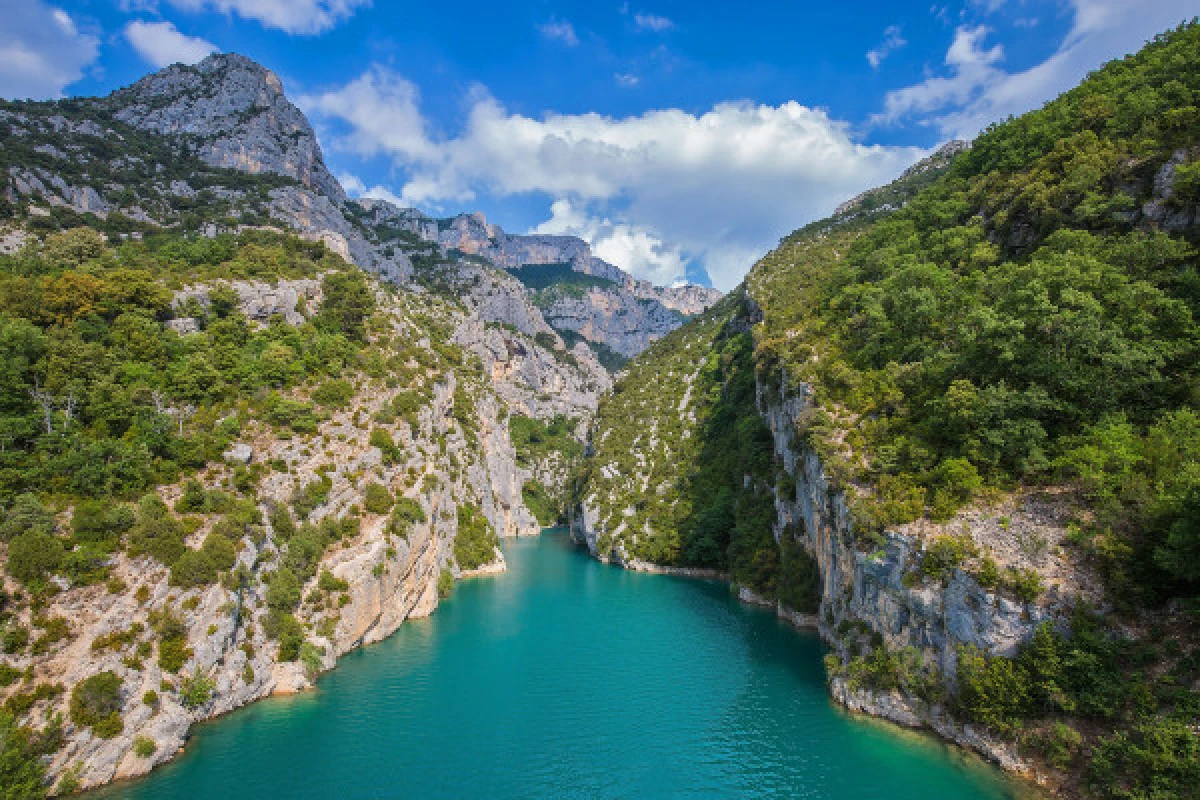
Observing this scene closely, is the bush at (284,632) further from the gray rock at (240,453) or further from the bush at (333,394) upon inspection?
the bush at (333,394)

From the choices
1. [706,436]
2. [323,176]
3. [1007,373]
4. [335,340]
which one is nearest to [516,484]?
[706,436]

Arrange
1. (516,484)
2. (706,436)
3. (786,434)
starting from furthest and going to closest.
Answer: (516,484)
(706,436)
(786,434)

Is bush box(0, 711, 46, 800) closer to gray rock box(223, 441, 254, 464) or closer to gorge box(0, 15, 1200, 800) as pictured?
gorge box(0, 15, 1200, 800)

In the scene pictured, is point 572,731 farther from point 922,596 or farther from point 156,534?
point 156,534

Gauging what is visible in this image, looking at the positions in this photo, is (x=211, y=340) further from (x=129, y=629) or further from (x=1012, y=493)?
(x=1012, y=493)

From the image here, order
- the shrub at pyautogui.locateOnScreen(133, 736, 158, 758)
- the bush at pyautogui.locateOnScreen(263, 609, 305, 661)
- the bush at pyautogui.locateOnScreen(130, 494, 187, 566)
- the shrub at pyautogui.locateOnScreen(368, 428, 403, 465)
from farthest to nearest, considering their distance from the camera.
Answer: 1. the shrub at pyautogui.locateOnScreen(368, 428, 403, 465)
2. the bush at pyautogui.locateOnScreen(263, 609, 305, 661)
3. the bush at pyautogui.locateOnScreen(130, 494, 187, 566)
4. the shrub at pyautogui.locateOnScreen(133, 736, 158, 758)

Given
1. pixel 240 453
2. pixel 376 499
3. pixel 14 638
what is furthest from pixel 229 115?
pixel 14 638


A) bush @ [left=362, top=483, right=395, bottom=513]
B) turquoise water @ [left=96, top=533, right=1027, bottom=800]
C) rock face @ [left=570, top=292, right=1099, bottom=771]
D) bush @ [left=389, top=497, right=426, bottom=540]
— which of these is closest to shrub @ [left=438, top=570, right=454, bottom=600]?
turquoise water @ [left=96, top=533, right=1027, bottom=800]
